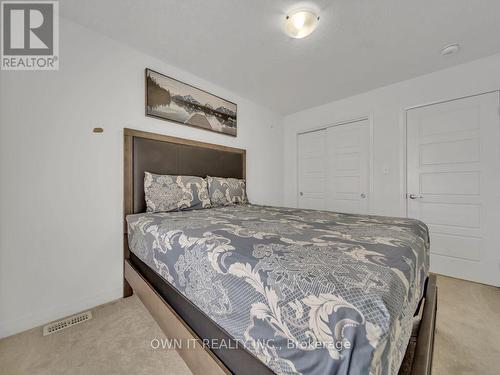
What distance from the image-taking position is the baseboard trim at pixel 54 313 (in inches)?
54.7

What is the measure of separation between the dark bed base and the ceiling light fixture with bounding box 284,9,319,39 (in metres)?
2.09

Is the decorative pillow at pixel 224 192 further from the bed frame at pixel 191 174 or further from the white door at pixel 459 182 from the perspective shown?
the white door at pixel 459 182

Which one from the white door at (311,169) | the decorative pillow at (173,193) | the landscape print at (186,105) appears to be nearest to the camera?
the decorative pillow at (173,193)

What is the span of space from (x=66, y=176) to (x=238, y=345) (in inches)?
71.3

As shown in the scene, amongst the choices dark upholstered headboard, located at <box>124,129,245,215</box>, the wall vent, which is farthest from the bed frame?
the wall vent

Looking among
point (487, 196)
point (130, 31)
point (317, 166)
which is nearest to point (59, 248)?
point (130, 31)

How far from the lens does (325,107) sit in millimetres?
3428

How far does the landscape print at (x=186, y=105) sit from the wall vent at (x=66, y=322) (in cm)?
184

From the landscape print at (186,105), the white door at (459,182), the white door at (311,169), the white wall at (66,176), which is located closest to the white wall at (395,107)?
the white door at (459,182)

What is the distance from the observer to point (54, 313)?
5.09 feet

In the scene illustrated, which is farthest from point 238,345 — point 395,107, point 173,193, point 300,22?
point 395,107

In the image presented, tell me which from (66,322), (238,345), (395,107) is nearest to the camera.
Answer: (238,345)

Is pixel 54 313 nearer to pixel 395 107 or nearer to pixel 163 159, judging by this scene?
pixel 163 159

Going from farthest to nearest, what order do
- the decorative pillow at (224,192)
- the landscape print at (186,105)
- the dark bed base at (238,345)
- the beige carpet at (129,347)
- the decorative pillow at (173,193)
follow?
the decorative pillow at (224,192)
the landscape print at (186,105)
the decorative pillow at (173,193)
the beige carpet at (129,347)
the dark bed base at (238,345)
